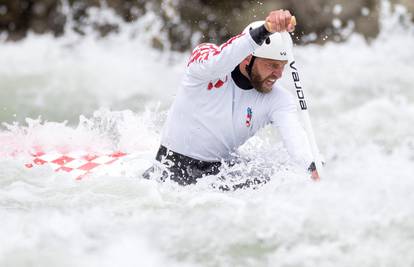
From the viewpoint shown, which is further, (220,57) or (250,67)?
(250,67)

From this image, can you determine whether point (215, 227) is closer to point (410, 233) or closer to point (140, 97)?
point (410, 233)

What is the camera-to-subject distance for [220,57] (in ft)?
12.3

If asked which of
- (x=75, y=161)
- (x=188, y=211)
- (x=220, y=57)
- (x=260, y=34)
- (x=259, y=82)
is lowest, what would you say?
(x=75, y=161)

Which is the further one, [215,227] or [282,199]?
[282,199]

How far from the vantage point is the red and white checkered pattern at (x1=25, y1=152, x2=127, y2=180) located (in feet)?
15.5

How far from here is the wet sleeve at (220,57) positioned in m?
3.69

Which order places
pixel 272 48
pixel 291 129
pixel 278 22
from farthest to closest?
pixel 291 129
pixel 272 48
pixel 278 22

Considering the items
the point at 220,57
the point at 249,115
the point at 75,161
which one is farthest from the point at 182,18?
the point at 220,57

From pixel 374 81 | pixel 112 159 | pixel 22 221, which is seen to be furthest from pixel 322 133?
pixel 22 221

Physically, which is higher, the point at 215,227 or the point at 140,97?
the point at 215,227

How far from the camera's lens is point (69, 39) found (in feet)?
40.3

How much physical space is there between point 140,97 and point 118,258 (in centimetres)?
700

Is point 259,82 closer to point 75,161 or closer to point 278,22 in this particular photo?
point 278,22

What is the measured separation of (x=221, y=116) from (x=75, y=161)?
1.35 meters
